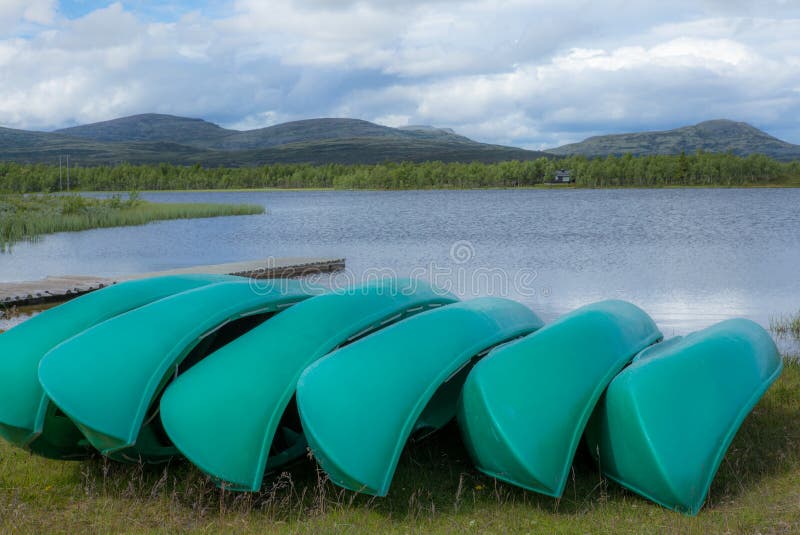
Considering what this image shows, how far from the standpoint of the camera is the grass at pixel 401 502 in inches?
142

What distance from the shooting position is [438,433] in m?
4.94

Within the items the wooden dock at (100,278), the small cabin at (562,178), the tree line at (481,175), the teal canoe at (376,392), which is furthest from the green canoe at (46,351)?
the small cabin at (562,178)

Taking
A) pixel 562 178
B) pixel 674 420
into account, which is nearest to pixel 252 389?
pixel 674 420

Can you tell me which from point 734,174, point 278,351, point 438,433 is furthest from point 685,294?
point 734,174

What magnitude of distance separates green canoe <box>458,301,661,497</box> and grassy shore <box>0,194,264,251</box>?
22645 millimetres

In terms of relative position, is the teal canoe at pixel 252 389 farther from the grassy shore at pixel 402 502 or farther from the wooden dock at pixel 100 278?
the wooden dock at pixel 100 278

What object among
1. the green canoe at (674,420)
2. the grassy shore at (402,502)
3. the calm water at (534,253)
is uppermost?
the green canoe at (674,420)

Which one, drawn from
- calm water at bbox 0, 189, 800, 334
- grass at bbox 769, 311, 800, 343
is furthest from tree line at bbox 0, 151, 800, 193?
grass at bbox 769, 311, 800, 343

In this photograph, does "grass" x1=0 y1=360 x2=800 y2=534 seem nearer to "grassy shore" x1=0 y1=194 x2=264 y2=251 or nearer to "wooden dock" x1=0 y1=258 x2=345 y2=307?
"wooden dock" x1=0 y1=258 x2=345 y2=307

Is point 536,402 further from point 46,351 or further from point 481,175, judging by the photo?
point 481,175

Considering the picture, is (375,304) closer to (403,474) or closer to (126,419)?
(403,474)

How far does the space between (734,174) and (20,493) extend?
97.1 metres

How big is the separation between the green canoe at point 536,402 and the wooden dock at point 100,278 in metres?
6.35

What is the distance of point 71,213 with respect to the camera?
32.2 m
